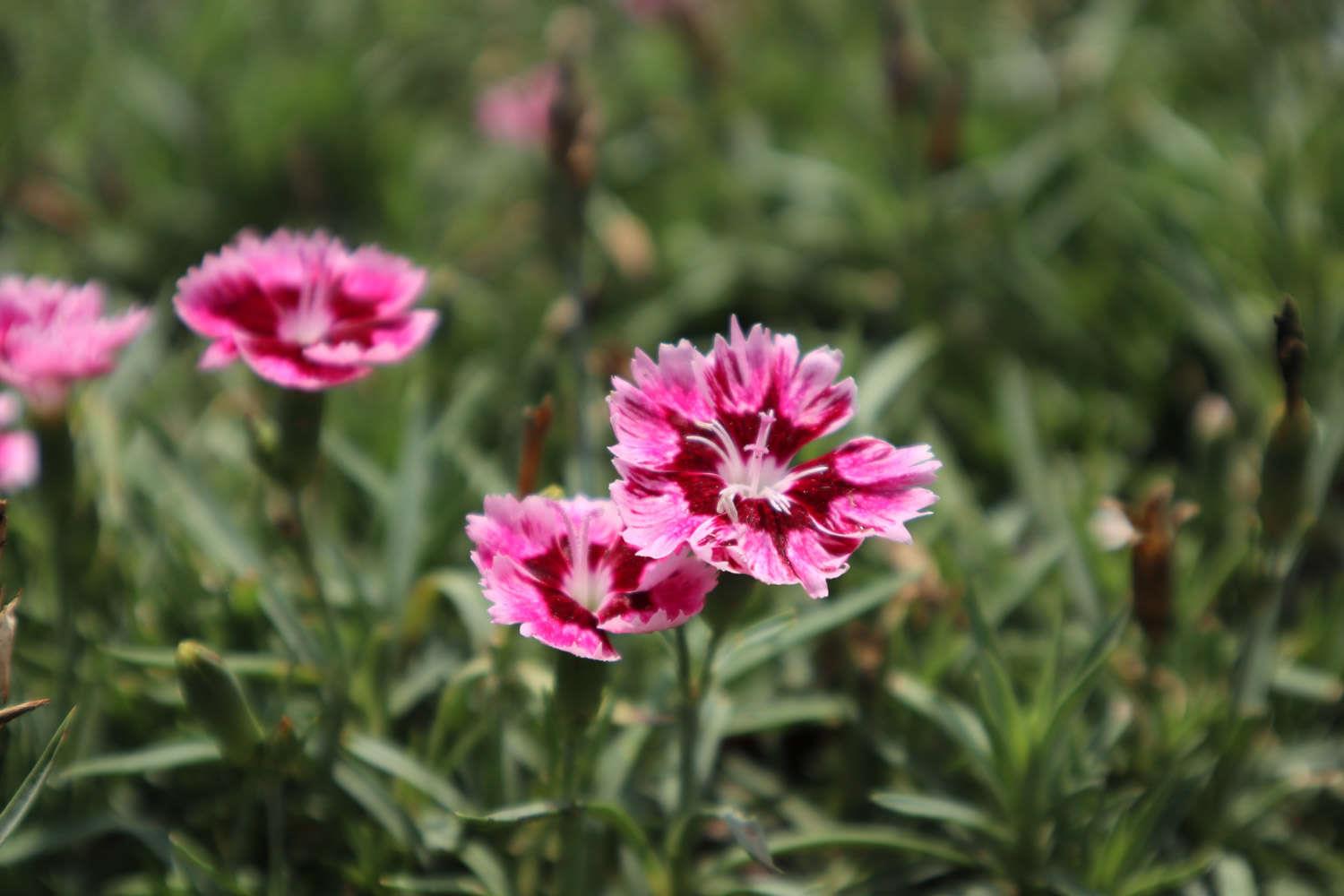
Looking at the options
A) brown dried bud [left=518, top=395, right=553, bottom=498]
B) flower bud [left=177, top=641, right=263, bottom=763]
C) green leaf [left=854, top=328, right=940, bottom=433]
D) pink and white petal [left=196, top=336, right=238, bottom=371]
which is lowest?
flower bud [left=177, top=641, right=263, bottom=763]

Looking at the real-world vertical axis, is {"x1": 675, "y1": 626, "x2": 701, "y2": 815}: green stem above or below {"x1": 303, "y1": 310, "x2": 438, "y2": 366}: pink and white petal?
A: below

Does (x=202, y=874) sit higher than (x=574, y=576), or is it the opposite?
(x=574, y=576)

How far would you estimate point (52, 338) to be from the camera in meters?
1.54

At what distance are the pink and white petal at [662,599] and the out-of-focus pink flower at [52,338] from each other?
79 cm

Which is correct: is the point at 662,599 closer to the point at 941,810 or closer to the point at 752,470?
the point at 752,470

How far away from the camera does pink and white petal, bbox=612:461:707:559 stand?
1188 mm

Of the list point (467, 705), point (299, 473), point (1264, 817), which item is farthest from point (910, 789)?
point (299, 473)

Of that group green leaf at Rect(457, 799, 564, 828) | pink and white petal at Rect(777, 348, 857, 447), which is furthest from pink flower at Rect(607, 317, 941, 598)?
green leaf at Rect(457, 799, 564, 828)

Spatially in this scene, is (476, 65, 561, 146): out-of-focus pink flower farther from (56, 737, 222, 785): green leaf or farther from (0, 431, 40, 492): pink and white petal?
(56, 737, 222, 785): green leaf

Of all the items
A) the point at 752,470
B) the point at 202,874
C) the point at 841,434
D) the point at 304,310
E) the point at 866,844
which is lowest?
the point at 202,874

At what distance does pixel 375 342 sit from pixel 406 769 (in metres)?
0.61

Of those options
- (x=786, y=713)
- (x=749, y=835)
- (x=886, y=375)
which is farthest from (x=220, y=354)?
(x=886, y=375)

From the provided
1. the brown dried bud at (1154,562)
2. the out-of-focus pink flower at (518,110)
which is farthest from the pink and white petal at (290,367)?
the out-of-focus pink flower at (518,110)

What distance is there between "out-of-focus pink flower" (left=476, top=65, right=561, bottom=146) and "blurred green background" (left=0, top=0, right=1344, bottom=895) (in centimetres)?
12
